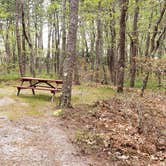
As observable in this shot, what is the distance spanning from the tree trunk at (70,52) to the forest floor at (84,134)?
0.46 m

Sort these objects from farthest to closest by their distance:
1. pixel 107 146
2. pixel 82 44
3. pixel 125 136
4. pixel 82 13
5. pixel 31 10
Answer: pixel 82 44 < pixel 31 10 < pixel 82 13 < pixel 125 136 < pixel 107 146

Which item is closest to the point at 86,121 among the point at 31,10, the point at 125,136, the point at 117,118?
the point at 117,118

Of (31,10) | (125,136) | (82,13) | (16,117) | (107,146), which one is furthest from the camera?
(31,10)

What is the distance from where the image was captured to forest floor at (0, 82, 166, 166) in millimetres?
4918

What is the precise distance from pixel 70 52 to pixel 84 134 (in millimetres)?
2730

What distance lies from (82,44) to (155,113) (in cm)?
1851

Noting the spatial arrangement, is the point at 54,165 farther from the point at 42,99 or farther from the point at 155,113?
the point at 42,99

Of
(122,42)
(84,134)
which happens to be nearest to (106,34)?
(122,42)

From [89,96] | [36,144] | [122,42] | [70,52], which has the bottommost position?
[36,144]

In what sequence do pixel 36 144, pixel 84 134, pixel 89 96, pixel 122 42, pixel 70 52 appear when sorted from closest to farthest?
pixel 36 144 → pixel 84 134 → pixel 70 52 → pixel 89 96 → pixel 122 42

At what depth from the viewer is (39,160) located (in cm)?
478

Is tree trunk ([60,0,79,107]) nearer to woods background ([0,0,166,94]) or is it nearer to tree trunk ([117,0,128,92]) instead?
woods background ([0,0,166,94])

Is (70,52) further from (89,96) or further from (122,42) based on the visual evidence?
(122,42)

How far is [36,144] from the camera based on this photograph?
5.51 m
